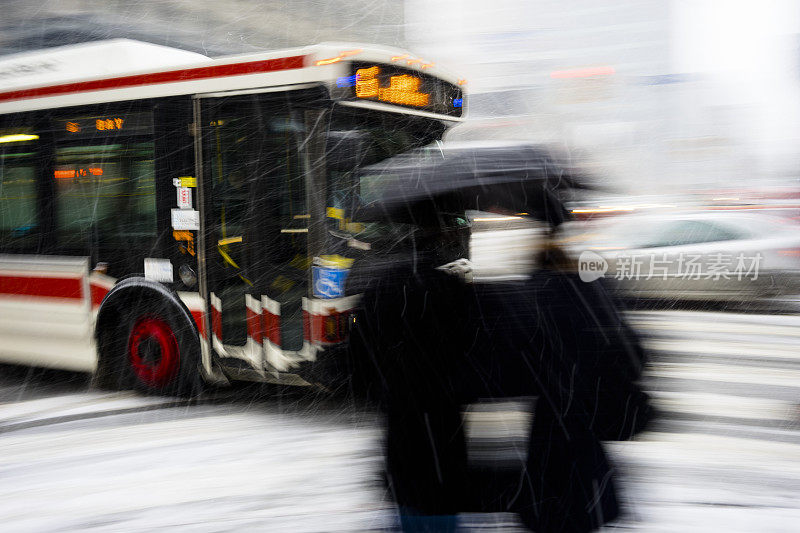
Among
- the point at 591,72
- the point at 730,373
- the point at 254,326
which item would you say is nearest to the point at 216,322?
the point at 254,326

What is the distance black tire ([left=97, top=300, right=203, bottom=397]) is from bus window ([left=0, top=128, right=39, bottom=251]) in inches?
46.4

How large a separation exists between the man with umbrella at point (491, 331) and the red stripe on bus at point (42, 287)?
171 inches

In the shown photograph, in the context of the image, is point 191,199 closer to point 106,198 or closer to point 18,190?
point 106,198

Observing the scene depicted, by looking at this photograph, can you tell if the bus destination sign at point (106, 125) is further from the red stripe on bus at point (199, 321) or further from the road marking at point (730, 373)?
the road marking at point (730, 373)

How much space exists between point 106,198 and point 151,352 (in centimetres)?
131

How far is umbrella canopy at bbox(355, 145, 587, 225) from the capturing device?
7.52 feet

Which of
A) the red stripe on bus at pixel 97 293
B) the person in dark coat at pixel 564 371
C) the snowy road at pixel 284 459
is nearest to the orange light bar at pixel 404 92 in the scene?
the snowy road at pixel 284 459

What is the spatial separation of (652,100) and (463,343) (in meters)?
29.5

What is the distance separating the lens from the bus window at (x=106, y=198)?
5.55 metres

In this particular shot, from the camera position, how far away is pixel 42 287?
6031mm

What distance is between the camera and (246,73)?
507 centimetres

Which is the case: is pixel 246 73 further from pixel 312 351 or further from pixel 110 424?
pixel 110 424

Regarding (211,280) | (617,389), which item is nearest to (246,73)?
(211,280)

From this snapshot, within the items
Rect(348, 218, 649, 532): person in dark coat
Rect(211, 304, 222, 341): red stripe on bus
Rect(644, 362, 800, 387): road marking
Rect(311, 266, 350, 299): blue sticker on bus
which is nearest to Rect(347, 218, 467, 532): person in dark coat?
Rect(348, 218, 649, 532): person in dark coat
